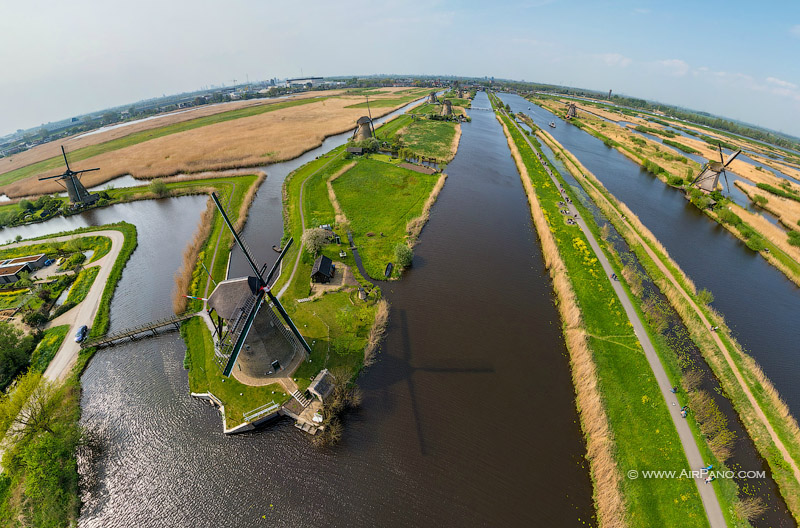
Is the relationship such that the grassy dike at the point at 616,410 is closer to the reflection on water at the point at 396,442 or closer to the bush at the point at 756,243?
the reflection on water at the point at 396,442

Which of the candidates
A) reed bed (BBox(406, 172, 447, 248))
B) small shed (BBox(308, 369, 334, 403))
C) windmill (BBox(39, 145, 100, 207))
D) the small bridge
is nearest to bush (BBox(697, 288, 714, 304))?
reed bed (BBox(406, 172, 447, 248))

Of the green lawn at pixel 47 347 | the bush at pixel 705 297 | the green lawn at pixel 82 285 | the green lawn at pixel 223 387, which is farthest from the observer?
the green lawn at pixel 82 285

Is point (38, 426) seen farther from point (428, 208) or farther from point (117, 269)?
point (428, 208)

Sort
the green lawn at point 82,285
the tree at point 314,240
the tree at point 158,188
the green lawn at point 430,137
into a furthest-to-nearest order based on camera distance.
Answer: the green lawn at point 430,137 → the tree at point 158,188 → the tree at point 314,240 → the green lawn at point 82,285

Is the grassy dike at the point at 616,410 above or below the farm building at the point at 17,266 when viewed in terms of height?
below

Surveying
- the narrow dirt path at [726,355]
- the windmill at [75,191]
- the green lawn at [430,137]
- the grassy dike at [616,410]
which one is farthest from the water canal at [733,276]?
the windmill at [75,191]

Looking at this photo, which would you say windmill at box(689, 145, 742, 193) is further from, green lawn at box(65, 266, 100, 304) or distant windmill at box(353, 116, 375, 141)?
green lawn at box(65, 266, 100, 304)
